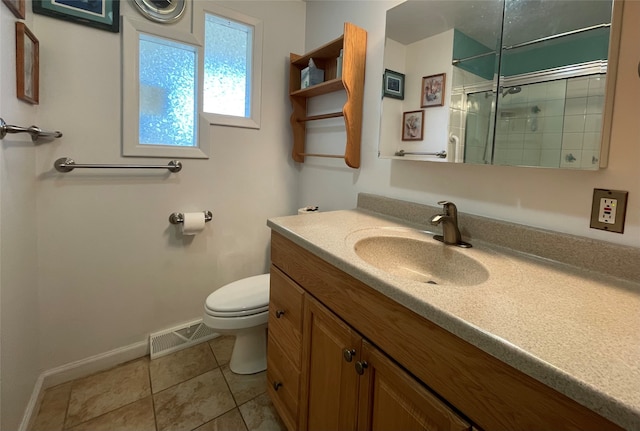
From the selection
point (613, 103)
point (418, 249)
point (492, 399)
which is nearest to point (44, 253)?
point (418, 249)

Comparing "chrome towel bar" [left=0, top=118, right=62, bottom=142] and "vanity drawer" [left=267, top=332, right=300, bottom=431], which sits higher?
"chrome towel bar" [left=0, top=118, right=62, bottom=142]

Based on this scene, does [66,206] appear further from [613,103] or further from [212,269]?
[613,103]

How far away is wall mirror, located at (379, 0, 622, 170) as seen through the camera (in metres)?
0.87

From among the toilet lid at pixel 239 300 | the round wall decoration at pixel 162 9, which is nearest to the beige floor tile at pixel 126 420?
the toilet lid at pixel 239 300

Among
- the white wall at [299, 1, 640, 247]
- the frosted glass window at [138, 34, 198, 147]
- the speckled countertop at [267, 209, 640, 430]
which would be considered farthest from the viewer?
the frosted glass window at [138, 34, 198, 147]

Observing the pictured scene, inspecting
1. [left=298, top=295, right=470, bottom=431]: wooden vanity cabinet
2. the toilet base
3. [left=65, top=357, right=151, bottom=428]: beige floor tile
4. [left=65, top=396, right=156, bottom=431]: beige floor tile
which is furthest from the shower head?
[left=65, top=357, right=151, bottom=428]: beige floor tile

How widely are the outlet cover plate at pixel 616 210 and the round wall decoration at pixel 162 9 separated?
2002 millimetres

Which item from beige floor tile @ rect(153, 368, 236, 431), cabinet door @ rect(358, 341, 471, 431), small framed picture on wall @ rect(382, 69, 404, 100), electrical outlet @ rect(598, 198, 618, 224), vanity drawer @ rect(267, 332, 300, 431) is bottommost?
beige floor tile @ rect(153, 368, 236, 431)

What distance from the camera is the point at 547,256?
0.97 metres

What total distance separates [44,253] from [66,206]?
24cm

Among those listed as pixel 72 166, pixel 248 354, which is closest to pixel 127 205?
pixel 72 166

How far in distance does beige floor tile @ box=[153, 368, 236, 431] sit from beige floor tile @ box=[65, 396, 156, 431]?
36 mm

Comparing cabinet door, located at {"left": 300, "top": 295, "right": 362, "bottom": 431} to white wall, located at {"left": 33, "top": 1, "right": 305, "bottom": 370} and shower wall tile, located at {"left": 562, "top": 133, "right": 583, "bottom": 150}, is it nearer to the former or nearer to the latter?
shower wall tile, located at {"left": 562, "top": 133, "right": 583, "bottom": 150}

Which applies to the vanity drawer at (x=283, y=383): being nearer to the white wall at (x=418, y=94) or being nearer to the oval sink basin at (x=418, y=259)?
the oval sink basin at (x=418, y=259)
